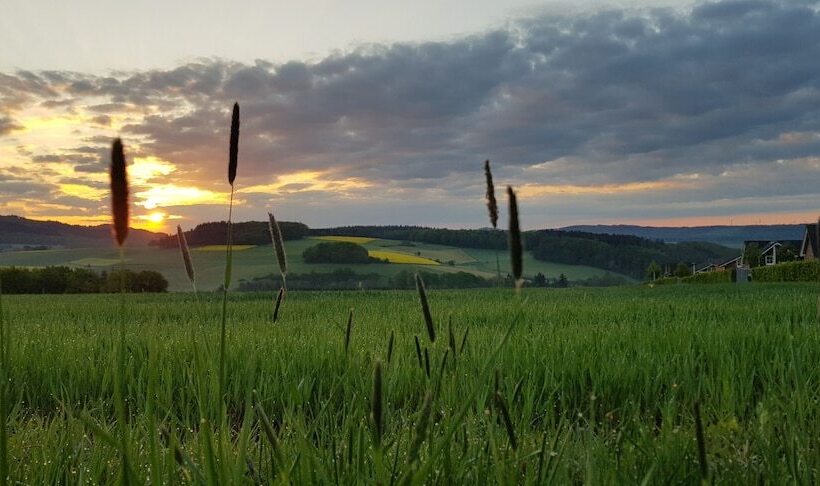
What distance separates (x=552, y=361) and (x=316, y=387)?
5.31 ft

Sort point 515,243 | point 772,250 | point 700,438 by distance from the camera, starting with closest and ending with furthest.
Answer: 1. point 700,438
2. point 515,243
3. point 772,250

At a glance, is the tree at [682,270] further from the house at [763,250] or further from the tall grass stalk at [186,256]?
the tall grass stalk at [186,256]

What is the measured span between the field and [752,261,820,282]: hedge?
38.0 m

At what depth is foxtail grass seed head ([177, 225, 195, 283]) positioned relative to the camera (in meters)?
1.90

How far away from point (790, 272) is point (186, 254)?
51203 millimetres

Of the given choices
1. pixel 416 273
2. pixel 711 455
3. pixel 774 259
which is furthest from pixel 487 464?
pixel 774 259

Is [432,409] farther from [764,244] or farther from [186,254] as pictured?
[764,244]

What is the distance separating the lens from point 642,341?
5219 millimetres

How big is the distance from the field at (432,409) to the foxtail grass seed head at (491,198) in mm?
238

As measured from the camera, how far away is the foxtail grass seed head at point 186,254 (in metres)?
1.90

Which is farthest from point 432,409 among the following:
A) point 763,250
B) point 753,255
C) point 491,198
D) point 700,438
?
point 763,250

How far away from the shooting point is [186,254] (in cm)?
192

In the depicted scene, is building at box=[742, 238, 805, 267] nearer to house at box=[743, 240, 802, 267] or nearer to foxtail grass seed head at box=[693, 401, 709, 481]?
house at box=[743, 240, 802, 267]

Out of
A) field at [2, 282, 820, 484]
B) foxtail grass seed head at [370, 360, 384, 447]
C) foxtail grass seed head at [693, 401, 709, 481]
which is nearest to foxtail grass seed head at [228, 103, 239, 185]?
field at [2, 282, 820, 484]
